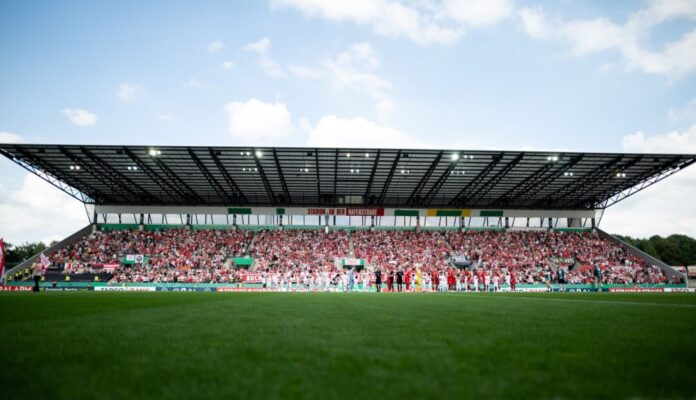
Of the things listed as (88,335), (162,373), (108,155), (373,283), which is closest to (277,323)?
(88,335)

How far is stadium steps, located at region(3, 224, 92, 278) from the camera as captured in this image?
40159 mm

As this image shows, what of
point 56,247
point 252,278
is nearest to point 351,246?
point 252,278

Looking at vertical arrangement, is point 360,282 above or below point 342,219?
below

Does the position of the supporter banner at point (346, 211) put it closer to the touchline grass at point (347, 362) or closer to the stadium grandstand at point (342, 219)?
the stadium grandstand at point (342, 219)

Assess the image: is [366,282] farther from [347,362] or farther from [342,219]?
[347,362]

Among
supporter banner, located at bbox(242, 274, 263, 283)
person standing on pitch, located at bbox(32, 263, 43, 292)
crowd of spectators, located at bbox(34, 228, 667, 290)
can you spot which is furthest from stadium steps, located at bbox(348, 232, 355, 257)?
person standing on pitch, located at bbox(32, 263, 43, 292)

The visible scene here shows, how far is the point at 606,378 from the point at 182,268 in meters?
42.1

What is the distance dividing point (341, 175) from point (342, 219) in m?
9.38

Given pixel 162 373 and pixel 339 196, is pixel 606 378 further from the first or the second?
pixel 339 196

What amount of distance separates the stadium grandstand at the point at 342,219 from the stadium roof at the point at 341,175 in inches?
7.8

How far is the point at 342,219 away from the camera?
49.4 meters

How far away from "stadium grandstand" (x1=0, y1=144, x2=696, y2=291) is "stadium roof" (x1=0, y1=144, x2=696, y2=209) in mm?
197

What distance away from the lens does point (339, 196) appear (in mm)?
48594

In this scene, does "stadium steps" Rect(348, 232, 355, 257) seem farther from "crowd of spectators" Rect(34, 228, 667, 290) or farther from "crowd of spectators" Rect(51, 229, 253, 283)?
"crowd of spectators" Rect(51, 229, 253, 283)
